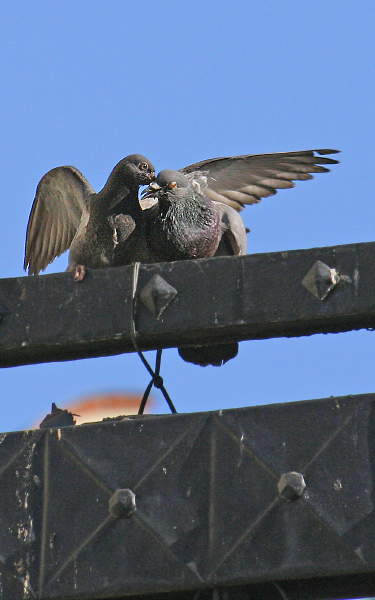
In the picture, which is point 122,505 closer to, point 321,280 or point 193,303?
point 193,303

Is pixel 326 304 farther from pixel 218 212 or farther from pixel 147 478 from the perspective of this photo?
pixel 218 212

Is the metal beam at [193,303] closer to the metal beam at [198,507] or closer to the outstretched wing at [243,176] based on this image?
the metal beam at [198,507]

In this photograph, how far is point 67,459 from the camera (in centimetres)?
257

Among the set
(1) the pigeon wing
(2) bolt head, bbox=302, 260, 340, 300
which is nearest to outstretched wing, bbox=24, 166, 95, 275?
(1) the pigeon wing

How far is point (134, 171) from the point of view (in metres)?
5.58

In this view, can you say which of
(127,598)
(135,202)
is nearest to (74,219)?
(135,202)

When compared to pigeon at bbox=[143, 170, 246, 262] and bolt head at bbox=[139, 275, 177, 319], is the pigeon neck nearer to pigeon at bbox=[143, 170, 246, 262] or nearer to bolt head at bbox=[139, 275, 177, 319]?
pigeon at bbox=[143, 170, 246, 262]

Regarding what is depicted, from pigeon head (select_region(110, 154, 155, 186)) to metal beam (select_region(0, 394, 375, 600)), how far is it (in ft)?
10.2

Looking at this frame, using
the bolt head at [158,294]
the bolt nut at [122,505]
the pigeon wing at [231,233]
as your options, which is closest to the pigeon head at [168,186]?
the pigeon wing at [231,233]

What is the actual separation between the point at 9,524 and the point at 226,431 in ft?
1.96

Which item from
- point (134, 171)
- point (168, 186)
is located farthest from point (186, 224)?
point (134, 171)

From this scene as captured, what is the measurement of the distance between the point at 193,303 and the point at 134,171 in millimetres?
2969

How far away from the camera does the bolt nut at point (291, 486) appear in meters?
2.38

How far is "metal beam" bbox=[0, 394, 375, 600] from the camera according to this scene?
2.35 meters
